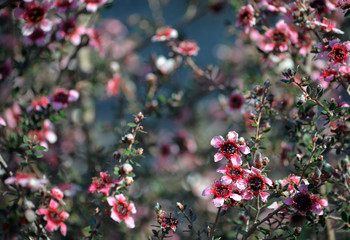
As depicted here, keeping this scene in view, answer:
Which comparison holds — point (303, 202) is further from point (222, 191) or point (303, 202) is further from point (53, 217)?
point (53, 217)

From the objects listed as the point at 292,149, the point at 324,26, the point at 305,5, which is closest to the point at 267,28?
the point at 305,5

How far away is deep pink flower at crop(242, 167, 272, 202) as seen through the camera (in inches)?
45.2

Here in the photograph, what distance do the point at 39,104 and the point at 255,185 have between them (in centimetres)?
107

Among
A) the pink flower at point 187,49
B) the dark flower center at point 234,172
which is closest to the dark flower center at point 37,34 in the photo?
the pink flower at point 187,49

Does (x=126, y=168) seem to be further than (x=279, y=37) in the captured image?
No

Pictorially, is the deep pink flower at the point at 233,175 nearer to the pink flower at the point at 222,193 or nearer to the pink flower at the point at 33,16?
the pink flower at the point at 222,193

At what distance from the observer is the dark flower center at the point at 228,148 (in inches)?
47.8

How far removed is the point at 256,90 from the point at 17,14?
106cm

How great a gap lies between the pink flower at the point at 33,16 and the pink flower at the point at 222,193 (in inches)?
39.4

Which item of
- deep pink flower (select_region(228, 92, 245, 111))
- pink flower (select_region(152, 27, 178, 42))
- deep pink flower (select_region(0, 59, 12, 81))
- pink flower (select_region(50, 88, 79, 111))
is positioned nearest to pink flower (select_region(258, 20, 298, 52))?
deep pink flower (select_region(228, 92, 245, 111))

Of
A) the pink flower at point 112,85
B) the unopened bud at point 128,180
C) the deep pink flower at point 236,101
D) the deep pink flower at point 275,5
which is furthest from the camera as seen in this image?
the pink flower at point 112,85

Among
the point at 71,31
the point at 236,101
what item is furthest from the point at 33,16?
the point at 236,101

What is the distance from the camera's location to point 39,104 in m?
1.72

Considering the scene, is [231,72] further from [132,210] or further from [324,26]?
[132,210]
